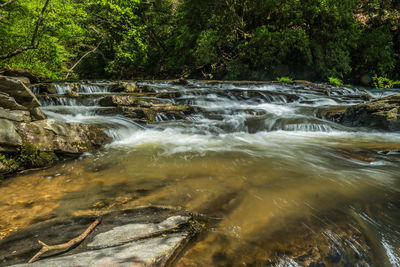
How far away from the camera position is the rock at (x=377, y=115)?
5418mm

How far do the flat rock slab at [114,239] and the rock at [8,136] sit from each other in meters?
1.87

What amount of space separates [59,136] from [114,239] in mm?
2817

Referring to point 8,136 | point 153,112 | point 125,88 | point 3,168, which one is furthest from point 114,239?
point 125,88

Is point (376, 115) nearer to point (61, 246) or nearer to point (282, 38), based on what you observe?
point (61, 246)

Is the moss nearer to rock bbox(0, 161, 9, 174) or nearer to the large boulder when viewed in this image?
rock bbox(0, 161, 9, 174)

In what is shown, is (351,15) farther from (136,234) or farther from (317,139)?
(136,234)

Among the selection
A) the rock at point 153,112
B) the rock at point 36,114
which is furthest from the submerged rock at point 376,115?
the rock at point 36,114

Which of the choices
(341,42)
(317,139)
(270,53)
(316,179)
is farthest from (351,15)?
(316,179)

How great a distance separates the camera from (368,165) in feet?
10.3

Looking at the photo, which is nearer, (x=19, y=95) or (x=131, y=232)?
(x=131, y=232)

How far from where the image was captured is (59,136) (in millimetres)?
3438

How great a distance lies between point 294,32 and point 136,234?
16.6 meters

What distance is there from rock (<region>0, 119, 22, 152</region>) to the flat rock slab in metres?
1.87

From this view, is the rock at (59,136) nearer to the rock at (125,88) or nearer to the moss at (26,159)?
the moss at (26,159)
